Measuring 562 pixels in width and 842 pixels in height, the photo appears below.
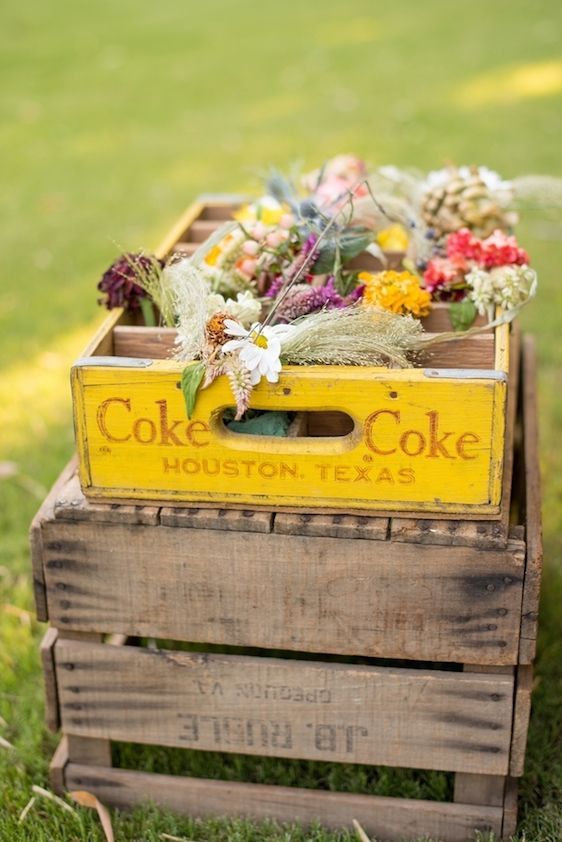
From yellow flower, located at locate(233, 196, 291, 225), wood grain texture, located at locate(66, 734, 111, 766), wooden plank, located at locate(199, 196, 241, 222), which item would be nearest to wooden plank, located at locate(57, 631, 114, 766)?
wood grain texture, located at locate(66, 734, 111, 766)

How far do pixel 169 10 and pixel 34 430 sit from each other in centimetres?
924

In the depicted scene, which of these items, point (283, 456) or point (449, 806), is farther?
point (449, 806)

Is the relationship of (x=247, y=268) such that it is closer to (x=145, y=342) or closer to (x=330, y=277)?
(x=330, y=277)

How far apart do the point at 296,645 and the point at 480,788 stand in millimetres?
419

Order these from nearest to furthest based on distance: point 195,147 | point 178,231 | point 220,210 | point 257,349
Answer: point 257,349, point 178,231, point 220,210, point 195,147

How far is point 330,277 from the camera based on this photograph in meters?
2.07

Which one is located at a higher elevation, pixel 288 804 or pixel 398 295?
pixel 398 295

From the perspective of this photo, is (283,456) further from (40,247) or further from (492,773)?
(40,247)

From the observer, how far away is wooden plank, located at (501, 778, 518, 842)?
1.94 metres

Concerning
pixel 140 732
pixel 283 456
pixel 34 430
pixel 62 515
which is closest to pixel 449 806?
pixel 140 732

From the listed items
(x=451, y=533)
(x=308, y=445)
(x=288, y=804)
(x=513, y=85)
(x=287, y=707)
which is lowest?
(x=288, y=804)

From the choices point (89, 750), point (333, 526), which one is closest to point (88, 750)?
point (89, 750)

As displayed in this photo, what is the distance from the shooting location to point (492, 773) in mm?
1890

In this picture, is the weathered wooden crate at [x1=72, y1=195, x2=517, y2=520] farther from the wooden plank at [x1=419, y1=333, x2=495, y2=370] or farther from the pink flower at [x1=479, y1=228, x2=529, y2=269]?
the pink flower at [x1=479, y1=228, x2=529, y2=269]
